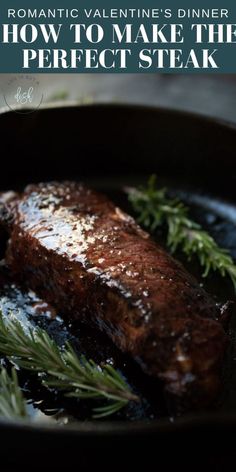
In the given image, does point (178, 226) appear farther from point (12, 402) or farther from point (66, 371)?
point (12, 402)

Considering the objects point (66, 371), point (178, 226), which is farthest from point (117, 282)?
point (178, 226)

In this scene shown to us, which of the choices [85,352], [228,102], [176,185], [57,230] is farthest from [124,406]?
[228,102]

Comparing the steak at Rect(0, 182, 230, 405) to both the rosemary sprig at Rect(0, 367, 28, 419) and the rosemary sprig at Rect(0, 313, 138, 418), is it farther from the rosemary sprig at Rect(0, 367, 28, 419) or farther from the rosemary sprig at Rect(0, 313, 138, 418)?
the rosemary sprig at Rect(0, 367, 28, 419)

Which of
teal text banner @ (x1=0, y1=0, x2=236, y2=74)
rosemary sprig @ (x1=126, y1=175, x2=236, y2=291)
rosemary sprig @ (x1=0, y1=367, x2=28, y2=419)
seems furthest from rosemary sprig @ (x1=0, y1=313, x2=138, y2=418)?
teal text banner @ (x1=0, y1=0, x2=236, y2=74)

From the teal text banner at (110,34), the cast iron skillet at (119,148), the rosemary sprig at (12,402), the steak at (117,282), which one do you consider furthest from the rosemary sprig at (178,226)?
the rosemary sprig at (12,402)

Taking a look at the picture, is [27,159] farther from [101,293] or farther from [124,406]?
[124,406]

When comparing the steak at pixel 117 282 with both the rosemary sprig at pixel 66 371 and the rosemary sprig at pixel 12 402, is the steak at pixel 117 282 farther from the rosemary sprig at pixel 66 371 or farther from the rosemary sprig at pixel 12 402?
the rosemary sprig at pixel 12 402

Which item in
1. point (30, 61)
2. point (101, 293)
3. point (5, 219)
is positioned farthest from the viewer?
point (30, 61)
